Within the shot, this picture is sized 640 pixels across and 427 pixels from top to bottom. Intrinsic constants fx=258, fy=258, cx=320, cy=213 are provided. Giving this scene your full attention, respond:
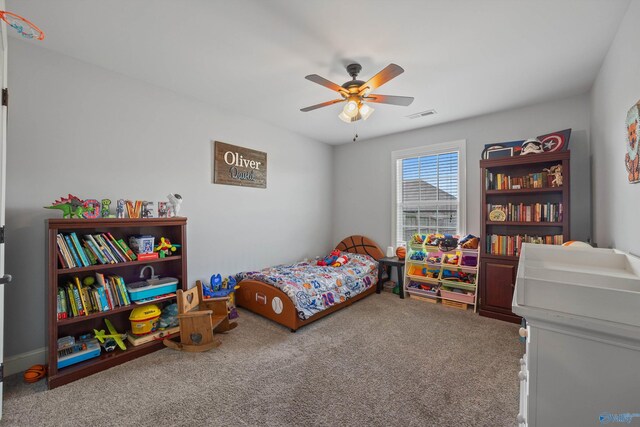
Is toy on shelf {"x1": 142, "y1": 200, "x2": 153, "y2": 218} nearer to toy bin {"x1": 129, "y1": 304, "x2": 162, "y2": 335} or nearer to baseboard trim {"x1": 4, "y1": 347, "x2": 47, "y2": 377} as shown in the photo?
toy bin {"x1": 129, "y1": 304, "x2": 162, "y2": 335}

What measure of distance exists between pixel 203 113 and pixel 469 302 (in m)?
4.20

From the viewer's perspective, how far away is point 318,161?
16.4 ft

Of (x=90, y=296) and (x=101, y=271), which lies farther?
(x=101, y=271)

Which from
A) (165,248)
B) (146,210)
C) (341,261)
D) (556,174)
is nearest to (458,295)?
(341,261)

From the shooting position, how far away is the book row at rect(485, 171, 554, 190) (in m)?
3.03

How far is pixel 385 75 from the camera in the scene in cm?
202

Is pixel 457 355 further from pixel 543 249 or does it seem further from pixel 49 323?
pixel 49 323

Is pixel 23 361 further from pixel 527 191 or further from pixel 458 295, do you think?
pixel 527 191

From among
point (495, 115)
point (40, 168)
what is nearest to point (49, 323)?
point (40, 168)

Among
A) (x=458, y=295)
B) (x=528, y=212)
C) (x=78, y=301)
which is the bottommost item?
(x=458, y=295)

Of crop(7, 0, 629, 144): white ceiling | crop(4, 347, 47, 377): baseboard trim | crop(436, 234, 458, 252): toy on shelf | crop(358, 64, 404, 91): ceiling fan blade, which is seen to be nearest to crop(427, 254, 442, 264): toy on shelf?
crop(436, 234, 458, 252): toy on shelf

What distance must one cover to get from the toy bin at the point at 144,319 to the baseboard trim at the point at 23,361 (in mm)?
652

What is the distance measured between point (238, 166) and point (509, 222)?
357cm

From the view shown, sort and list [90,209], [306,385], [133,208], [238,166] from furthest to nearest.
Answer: [238,166], [133,208], [90,209], [306,385]
